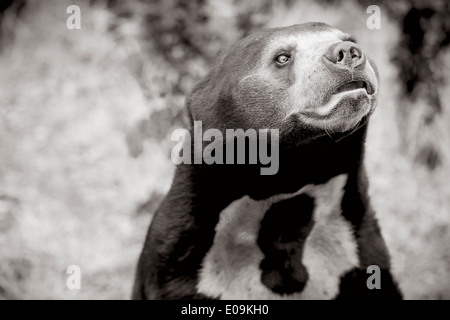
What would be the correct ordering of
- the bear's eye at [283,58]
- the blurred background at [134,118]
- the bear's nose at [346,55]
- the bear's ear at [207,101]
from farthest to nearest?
1. the blurred background at [134,118]
2. the bear's ear at [207,101]
3. the bear's eye at [283,58]
4. the bear's nose at [346,55]

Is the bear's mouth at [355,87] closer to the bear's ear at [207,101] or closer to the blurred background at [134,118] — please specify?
the bear's ear at [207,101]

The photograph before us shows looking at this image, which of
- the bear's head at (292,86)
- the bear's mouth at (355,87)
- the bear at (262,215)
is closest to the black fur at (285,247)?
the bear at (262,215)

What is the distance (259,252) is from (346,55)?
1.09 meters

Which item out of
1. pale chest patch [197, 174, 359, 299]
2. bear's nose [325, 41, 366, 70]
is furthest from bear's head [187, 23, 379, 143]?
pale chest patch [197, 174, 359, 299]

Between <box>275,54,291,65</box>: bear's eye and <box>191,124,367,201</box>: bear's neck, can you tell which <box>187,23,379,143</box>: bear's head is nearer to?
<box>275,54,291,65</box>: bear's eye

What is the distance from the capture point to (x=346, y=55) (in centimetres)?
229

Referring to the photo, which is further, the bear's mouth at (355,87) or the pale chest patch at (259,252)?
the pale chest patch at (259,252)

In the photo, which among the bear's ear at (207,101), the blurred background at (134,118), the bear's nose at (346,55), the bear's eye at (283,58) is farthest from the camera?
the blurred background at (134,118)

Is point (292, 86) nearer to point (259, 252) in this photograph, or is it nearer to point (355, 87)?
point (355, 87)

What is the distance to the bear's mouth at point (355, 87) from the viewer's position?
233 cm

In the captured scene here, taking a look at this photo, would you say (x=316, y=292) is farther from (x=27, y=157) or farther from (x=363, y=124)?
(x=27, y=157)

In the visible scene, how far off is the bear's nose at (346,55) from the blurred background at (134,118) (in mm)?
2435

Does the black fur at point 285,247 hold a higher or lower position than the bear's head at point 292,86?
lower
